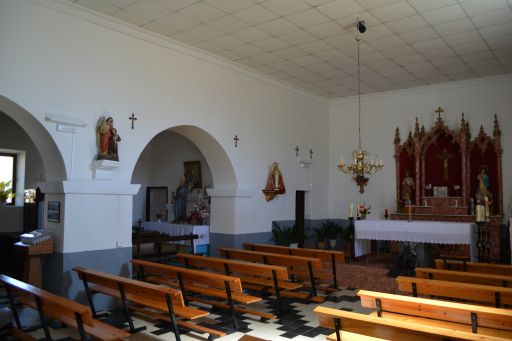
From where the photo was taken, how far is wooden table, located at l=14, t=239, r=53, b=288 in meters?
6.21

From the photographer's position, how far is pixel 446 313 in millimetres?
3902

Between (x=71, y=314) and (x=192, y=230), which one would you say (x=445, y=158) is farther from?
(x=71, y=314)

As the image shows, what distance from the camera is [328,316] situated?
3.53 metres

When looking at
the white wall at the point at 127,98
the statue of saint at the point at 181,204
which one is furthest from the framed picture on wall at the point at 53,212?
the statue of saint at the point at 181,204

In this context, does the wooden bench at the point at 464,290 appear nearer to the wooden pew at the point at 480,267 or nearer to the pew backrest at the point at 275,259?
the wooden pew at the point at 480,267

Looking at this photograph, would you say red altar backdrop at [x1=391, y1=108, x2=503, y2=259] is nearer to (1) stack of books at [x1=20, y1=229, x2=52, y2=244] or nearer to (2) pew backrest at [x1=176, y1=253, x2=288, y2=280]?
(2) pew backrest at [x1=176, y1=253, x2=288, y2=280]

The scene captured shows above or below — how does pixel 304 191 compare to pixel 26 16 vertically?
below

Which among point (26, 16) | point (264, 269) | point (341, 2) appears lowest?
point (264, 269)

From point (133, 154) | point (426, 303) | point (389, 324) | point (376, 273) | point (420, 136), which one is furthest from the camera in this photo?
point (420, 136)

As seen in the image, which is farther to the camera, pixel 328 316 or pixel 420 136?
pixel 420 136

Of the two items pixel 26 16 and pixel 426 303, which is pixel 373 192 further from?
pixel 26 16

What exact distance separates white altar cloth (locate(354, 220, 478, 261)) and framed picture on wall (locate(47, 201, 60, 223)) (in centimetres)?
595

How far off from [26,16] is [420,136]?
29.8 ft

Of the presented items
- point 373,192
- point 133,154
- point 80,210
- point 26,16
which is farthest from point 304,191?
point 26,16
